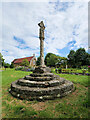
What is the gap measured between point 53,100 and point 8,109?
2.01m

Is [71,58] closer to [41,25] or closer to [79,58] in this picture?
[79,58]

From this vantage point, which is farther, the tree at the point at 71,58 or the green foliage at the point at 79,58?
the tree at the point at 71,58

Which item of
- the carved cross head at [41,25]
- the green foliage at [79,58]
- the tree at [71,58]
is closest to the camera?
the carved cross head at [41,25]

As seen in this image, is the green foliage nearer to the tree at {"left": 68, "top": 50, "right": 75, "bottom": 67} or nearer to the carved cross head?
the tree at {"left": 68, "top": 50, "right": 75, "bottom": 67}

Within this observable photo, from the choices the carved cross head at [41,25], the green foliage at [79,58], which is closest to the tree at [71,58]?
the green foliage at [79,58]

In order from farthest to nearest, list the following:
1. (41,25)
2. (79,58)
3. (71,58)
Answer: (71,58) → (79,58) → (41,25)

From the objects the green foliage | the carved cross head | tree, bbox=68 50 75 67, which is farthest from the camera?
tree, bbox=68 50 75 67

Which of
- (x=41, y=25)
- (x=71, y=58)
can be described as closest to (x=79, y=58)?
(x=71, y=58)

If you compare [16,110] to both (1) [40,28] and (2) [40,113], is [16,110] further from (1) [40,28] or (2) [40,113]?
(1) [40,28]

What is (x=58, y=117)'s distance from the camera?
87.8 inches

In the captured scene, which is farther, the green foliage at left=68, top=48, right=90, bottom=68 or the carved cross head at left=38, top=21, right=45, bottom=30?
the green foliage at left=68, top=48, right=90, bottom=68

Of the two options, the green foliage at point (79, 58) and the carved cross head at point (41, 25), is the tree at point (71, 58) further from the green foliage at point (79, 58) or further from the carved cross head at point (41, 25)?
the carved cross head at point (41, 25)

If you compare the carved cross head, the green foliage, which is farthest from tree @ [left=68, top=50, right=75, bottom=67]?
the carved cross head

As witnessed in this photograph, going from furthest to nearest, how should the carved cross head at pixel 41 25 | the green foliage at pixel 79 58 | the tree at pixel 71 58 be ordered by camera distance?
the tree at pixel 71 58 < the green foliage at pixel 79 58 < the carved cross head at pixel 41 25
